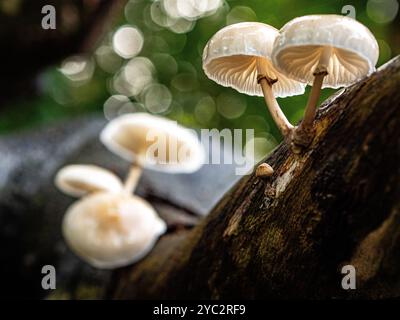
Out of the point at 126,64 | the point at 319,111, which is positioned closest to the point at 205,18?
the point at 126,64

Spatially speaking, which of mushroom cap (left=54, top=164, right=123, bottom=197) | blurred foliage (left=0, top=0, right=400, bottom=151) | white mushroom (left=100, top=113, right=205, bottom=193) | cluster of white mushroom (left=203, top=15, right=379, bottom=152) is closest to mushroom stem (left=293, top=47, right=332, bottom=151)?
cluster of white mushroom (left=203, top=15, right=379, bottom=152)

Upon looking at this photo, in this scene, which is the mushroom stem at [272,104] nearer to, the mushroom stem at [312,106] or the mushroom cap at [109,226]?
the mushroom stem at [312,106]

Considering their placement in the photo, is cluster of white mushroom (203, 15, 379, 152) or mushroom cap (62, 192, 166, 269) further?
mushroom cap (62, 192, 166, 269)

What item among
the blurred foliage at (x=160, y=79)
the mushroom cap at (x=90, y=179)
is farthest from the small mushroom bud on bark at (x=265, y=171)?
the blurred foliage at (x=160, y=79)

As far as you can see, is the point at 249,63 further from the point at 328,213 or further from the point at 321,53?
the point at 328,213

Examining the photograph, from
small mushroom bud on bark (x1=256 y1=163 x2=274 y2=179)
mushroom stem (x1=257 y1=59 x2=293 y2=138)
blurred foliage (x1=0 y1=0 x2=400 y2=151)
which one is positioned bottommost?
blurred foliage (x1=0 y1=0 x2=400 y2=151)

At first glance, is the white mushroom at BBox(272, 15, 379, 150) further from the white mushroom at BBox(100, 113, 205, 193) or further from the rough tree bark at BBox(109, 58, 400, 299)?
the white mushroom at BBox(100, 113, 205, 193)

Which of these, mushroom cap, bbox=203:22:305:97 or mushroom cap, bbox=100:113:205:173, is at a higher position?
mushroom cap, bbox=203:22:305:97

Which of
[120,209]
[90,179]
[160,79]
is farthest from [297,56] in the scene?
[160,79]

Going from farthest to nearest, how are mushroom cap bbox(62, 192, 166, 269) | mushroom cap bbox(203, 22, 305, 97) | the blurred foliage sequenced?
the blurred foliage < mushroom cap bbox(62, 192, 166, 269) < mushroom cap bbox(203, 22, 305, 97)
